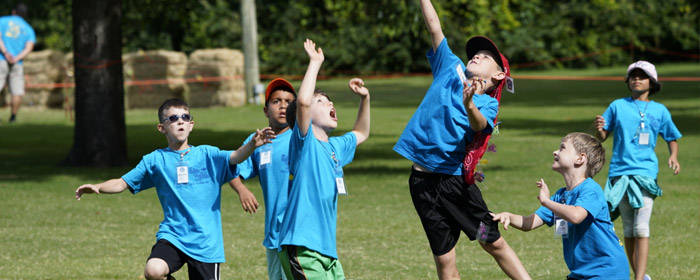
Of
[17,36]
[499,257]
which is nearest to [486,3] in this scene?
[17,36]

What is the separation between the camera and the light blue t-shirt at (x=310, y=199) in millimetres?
4988

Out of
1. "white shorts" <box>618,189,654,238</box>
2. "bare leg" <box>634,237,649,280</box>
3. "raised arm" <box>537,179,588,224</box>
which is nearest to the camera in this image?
"raised arm" <box>537,179,588,224</box>

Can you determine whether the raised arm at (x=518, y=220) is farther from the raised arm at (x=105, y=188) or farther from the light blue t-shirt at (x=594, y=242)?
the raised arm at (x=105, y=188)

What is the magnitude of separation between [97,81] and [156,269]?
32.2 ft

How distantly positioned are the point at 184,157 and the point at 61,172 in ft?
30.0

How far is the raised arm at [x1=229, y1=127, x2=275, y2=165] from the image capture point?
529 cm

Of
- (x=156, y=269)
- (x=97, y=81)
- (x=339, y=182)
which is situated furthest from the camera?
(x=97, y=81)

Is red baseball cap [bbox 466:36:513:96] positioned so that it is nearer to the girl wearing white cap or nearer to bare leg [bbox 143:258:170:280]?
the girl wearing white cap

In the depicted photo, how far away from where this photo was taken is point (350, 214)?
35.2ft

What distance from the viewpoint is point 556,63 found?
46531 mm

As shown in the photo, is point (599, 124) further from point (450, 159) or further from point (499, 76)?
point (450, 159)

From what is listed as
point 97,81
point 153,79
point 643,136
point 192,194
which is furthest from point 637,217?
point 153,79

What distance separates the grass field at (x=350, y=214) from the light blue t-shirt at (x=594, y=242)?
2305 mm

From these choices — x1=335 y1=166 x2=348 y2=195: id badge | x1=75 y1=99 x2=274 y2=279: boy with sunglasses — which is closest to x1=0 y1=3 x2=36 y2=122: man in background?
x1=75 y1=99 x2=274 y2=279: boy with sunglasses
